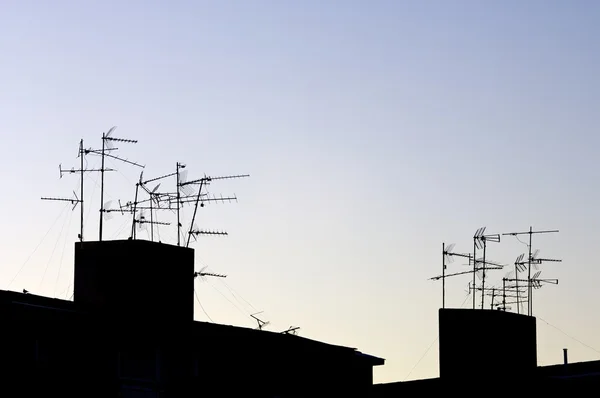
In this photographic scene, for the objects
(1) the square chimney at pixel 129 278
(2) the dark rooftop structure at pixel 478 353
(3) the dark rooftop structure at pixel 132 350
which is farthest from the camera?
(2) the dark rooftop structure at pixel 478 353

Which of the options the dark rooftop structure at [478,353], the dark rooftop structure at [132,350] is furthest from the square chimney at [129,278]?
the dark rooftop structure at [478,353]

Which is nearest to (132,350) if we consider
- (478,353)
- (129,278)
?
(129,278)

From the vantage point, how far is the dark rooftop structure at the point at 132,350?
26797 millimetres

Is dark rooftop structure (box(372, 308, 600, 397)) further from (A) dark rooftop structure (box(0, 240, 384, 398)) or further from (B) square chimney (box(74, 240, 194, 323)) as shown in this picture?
(B) square chimney (box(74, 240, 194, 323))

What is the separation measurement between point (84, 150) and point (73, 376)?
8.94m

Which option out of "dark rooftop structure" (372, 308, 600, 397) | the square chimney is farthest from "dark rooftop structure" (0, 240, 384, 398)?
"dark rooftop structure" (372, 308, 600, 397)

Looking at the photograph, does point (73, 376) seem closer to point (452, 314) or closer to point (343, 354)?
point (343, 354)

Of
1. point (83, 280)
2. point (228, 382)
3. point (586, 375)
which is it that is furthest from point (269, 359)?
point (586, 375)

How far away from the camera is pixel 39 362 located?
89.0ft

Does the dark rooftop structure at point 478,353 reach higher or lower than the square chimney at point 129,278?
lower

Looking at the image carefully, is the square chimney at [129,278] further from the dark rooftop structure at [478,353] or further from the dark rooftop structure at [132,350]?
the dark rooftop structure at [478,353]

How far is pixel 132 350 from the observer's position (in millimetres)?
27203

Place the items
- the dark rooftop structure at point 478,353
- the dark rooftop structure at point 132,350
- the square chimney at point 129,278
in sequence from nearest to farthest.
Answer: the dark rooftop structure at point 132,350 < the square chimney at point 129,278 < the dark rooftop structure at point 478,353

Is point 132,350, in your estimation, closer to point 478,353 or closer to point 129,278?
point 129,278
